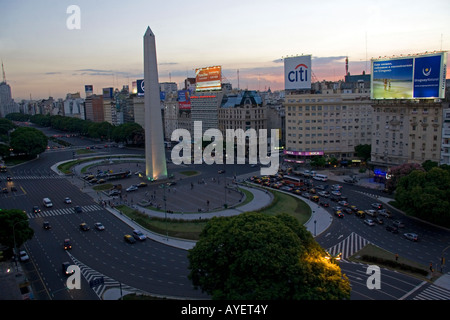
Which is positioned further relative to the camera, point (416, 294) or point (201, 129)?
point (201, 129)

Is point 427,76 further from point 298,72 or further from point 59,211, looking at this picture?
point 59,211

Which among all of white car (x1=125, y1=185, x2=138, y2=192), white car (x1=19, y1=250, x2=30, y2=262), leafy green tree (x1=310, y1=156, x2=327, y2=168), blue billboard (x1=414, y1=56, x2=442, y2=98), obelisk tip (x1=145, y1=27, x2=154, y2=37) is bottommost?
white car (x1=19, y1=250, x2=30, y2=262)

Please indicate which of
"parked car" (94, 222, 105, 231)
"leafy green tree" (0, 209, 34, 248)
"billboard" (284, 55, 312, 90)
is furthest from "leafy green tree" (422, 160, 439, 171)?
"leafy green tree" (0, 209, 34, 248)

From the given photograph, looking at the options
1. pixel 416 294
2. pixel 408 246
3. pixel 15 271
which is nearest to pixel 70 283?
pixel 15 271

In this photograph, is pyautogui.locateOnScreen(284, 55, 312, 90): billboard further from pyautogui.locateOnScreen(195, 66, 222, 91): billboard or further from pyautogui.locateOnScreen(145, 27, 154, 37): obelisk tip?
pyautogui.locateOnScreen(145, 27, 154, 37): obelisk tip

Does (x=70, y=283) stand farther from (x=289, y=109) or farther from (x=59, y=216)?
(x=289, y=109)

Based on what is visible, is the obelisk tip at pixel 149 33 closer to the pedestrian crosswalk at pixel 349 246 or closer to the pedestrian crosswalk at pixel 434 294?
the pedestrian crosswalk at pixel 349 246
